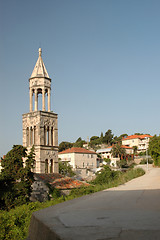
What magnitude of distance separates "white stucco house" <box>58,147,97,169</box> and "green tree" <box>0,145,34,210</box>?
56.5 metres

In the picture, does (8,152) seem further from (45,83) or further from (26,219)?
(45,83)

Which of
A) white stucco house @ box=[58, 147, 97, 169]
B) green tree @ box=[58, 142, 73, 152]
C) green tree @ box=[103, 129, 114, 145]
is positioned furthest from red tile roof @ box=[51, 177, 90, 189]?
green tree @ box=[103, 129, 114, 145]

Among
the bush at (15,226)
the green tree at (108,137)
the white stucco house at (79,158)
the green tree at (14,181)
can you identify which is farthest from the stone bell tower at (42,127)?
the green tree at (108,137)

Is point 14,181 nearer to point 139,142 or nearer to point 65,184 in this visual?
point 65,184

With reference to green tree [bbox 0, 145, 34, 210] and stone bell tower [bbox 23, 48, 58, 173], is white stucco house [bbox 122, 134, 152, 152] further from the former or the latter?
green tree [bbox 0, 145, 34, 210]

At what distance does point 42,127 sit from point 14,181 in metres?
16.8

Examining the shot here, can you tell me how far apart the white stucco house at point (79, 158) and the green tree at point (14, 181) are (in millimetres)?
56473

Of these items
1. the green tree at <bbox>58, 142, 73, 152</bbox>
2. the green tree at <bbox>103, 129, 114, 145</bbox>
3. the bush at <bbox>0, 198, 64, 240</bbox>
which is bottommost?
the bush at <bbox>0, 198, 64, 240</bbox>

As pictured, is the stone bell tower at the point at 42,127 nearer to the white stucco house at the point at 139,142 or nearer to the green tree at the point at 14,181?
the green tree at the point at 14,181

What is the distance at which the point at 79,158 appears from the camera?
261 ft

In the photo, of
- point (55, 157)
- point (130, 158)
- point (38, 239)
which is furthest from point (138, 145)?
point (38, 239)

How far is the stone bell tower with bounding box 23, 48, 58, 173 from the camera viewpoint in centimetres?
3672

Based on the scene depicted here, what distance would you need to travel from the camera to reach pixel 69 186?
102 feet

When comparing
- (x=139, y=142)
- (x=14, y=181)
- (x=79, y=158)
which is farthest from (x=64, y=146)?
(x=14, y=181)
